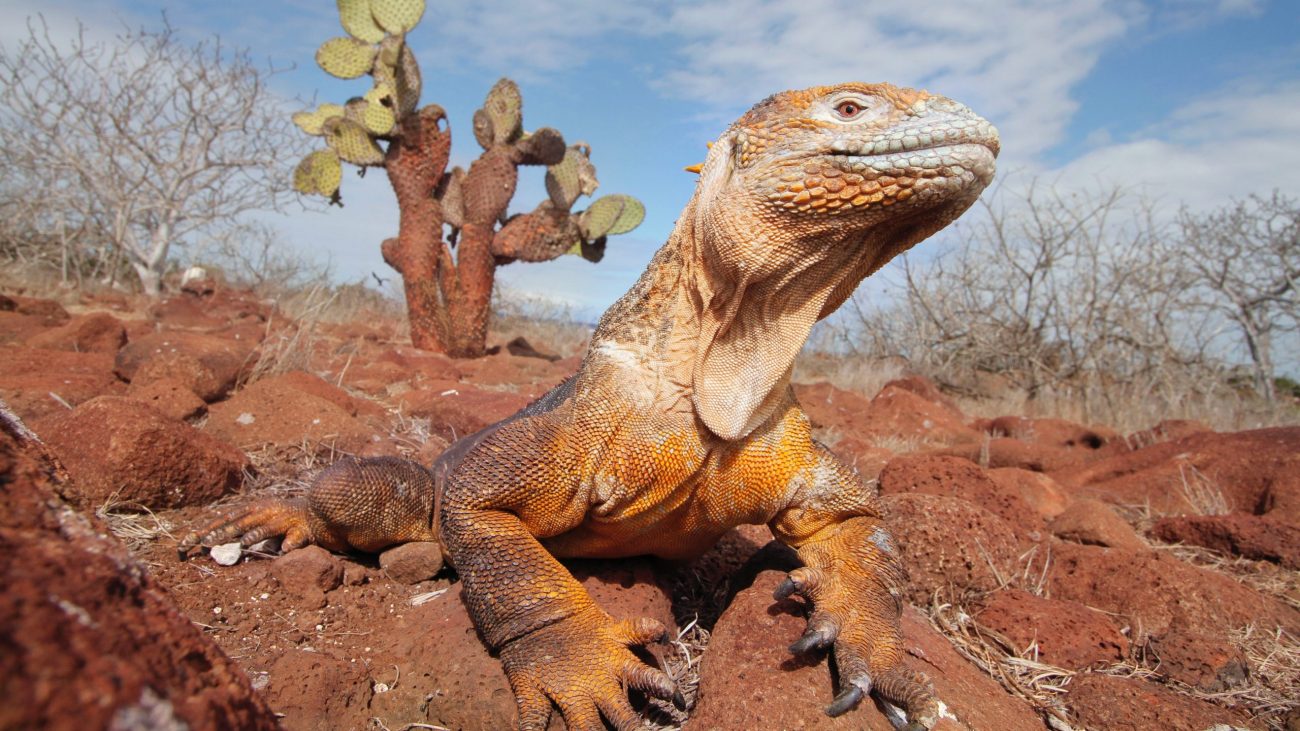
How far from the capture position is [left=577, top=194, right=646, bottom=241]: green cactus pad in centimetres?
1384

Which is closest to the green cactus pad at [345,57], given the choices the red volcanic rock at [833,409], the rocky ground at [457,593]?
the rocky ground at [457,593]

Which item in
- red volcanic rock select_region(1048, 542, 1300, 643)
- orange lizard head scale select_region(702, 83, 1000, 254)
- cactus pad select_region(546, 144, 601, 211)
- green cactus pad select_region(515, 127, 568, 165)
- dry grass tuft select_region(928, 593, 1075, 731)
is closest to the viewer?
orange lizard head scale select_region(702, 83, 1000, 254)

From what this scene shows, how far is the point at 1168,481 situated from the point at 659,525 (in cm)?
538

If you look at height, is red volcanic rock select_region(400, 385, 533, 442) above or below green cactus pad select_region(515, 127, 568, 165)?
below

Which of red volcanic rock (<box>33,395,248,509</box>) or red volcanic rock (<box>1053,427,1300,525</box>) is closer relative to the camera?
red volcanic rock (<box>33,395,248,509</box>)

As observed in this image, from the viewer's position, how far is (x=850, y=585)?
2.65 meters

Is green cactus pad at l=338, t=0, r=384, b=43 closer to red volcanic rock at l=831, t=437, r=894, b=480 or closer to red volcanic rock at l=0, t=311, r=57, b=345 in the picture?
red volcanic rock at l=0, t=311, r=57, b=345

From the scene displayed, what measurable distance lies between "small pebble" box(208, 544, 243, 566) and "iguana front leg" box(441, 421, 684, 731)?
158 centimetres

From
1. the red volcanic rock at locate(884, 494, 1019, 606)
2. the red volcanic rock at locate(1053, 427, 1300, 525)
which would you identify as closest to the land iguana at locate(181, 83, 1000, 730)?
the red volcanic rock at locate(884, 494, 1019, 606)

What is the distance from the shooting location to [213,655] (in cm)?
100

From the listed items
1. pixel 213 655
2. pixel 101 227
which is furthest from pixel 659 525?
pixel 101 227

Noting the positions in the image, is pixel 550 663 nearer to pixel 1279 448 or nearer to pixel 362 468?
pixel 362 468

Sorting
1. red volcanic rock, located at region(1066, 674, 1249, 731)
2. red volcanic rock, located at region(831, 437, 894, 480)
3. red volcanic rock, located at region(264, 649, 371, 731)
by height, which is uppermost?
red volcanic rock, located at region(831, 437, 894, 480)

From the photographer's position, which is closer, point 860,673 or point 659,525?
point 860,673
